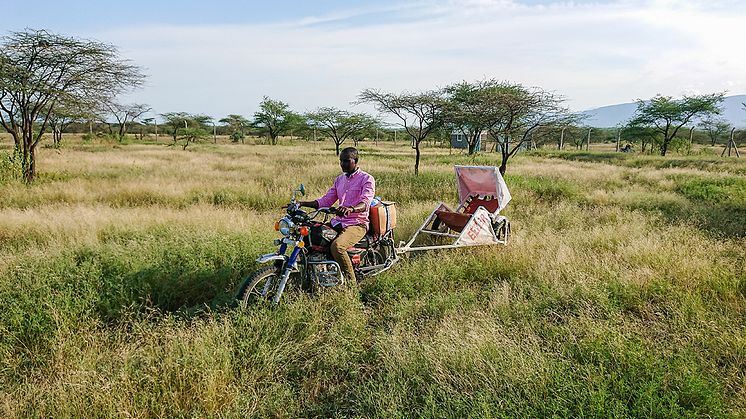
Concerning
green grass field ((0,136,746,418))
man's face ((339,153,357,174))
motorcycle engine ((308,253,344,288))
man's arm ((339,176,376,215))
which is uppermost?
man's face ((339,153,357,174))

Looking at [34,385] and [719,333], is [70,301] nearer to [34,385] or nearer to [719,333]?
[34,385]

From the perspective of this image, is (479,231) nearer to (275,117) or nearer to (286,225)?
(286,225)

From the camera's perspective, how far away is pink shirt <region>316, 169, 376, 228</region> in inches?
170

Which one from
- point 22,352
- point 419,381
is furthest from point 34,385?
point 419,381

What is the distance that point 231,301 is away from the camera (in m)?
3.88

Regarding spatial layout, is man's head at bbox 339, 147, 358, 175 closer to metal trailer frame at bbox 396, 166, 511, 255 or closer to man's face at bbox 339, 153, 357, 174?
man's face at bbox 339, 153, 357, 174

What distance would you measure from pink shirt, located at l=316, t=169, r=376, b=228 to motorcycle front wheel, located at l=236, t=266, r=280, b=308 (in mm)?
888

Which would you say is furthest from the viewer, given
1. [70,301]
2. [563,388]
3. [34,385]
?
[70,301]

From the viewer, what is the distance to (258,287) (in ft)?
12.5

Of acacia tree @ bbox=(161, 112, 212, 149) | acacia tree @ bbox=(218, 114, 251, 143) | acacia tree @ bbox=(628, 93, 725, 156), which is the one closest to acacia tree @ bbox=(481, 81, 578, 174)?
acacia tree @ bbox=(628, 93, 725, 156)

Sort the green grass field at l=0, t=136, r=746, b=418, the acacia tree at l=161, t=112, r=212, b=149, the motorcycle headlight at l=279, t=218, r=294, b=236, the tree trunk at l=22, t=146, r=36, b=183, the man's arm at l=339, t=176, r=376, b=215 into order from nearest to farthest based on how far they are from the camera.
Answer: the green grass field at l=0, t=136, r=746, b=418 → the motorcycle headlight at l=279, t=218, r=294, b=236 → the man's arm at l=339, t=176, r=376, b=215 → the tree trunk at l=22, t=146, r=36, b=183 → the acacia tree at l=161, t=112, r=212, b=149

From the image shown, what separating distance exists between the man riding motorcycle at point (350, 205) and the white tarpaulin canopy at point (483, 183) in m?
2.50

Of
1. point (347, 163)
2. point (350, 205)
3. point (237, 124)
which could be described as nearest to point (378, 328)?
point (350, 205)

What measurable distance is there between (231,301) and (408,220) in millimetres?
4108
